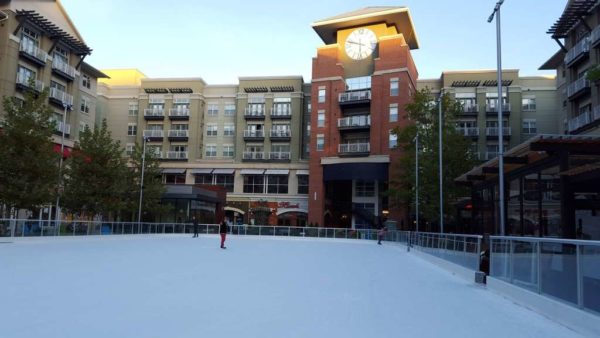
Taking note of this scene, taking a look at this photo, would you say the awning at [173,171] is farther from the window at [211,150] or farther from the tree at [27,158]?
the tree at [27,158]

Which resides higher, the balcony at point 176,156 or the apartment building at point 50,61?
the apartment building at point 50,61

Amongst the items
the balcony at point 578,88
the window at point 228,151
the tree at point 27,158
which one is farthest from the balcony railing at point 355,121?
the tree at point 27,158

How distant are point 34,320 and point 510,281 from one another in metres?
9.62

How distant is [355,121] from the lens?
5759 cm

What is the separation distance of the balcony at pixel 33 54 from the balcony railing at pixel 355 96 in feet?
102

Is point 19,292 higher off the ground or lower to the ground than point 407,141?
lower

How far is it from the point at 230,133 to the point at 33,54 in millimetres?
28731

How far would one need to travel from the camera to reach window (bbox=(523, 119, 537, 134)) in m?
59.0

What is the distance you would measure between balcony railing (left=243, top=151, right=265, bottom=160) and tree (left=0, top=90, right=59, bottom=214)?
1368 inches

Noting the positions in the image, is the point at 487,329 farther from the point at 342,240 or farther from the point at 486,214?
the point at 342,240

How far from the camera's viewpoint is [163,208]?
151ft

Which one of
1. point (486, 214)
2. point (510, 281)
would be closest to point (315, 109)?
point (486, 214)

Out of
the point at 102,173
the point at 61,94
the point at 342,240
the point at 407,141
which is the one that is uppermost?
the point at 61,94

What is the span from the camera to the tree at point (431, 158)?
3712 centimetres
